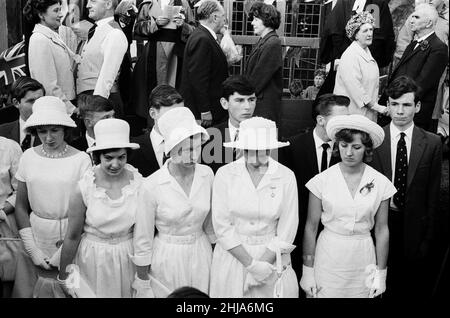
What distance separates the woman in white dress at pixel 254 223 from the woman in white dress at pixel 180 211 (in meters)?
0.09

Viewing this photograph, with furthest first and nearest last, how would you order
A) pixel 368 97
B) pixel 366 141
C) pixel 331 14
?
pixel 331 14 → pixel 368 97 → pixel 366 141

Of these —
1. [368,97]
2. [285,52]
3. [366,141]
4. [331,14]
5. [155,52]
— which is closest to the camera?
[366,141]

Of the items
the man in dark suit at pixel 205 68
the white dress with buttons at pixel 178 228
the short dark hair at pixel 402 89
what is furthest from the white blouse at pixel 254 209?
the man in dark suit at pixel 205 68

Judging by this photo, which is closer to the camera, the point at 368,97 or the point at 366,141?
the point at 366,141

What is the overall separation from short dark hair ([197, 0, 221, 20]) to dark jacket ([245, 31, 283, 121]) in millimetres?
516

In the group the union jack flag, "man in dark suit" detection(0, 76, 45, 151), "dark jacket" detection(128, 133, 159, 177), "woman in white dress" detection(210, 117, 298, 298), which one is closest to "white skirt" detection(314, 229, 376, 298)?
Result: "woman in white dress" detection(210, 117, 298, 298)

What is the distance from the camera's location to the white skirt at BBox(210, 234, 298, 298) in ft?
11.5

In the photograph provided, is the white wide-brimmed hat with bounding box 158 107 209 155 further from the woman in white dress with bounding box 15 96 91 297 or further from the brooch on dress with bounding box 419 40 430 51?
the brooch on dress with bounding box 419 40 430 51

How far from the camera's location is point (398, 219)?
4.12 metres

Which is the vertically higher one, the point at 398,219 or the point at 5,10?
the point at 5,10
